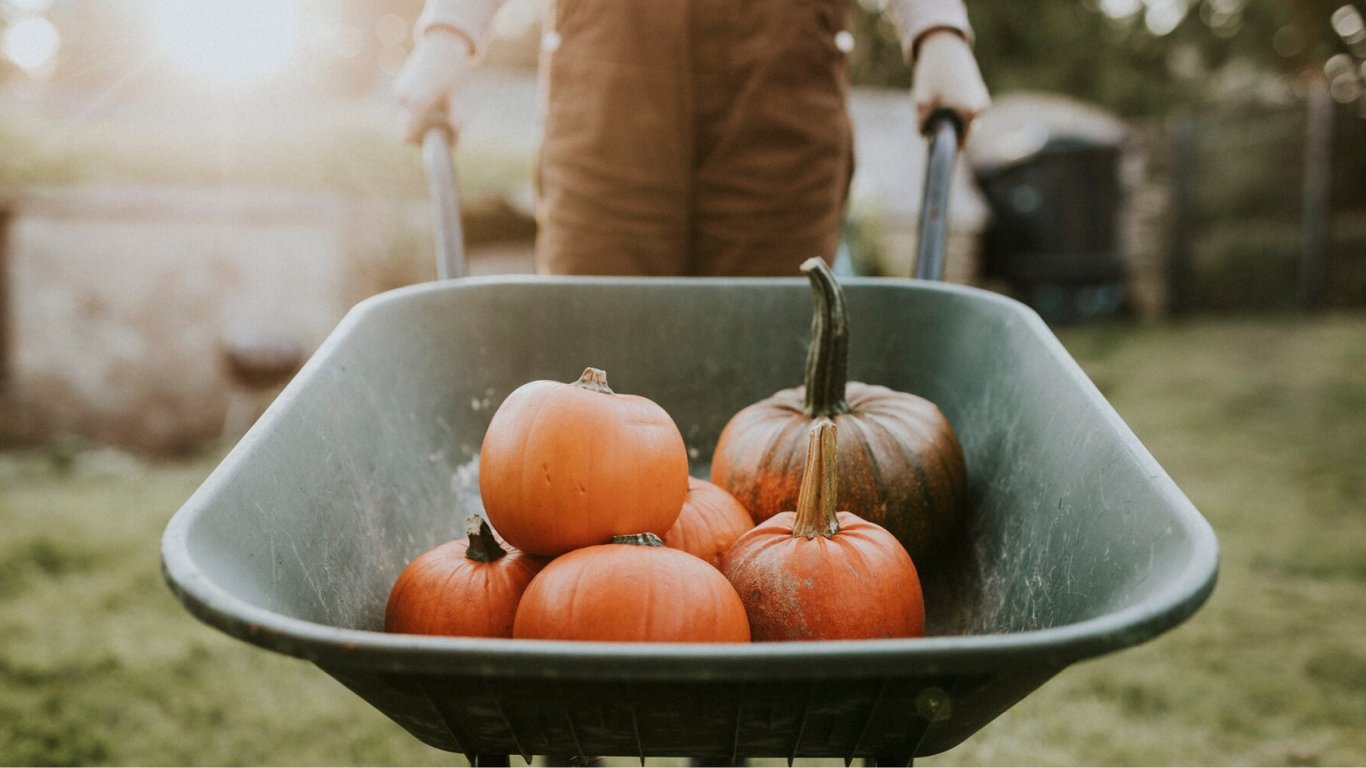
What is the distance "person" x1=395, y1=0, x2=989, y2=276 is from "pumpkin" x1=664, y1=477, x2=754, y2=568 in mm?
726

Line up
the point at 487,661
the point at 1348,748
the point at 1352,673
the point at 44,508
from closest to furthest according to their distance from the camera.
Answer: the point at 487,661 → the point at 1348,748 → the point at 1352,673 → the point at 44,508

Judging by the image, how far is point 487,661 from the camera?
0.58m

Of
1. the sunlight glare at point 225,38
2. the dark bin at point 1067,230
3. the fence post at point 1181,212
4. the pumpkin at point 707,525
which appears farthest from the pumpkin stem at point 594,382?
the fence post at point 1181,212

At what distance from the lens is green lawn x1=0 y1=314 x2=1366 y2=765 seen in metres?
2.06

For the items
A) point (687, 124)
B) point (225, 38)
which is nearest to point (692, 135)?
point (687, 124)

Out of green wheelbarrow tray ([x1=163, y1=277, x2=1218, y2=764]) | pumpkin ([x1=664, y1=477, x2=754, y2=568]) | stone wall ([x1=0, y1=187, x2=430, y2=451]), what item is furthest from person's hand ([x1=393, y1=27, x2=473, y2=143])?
stone wall ([x1=0, y1=187, x2=430, y2=451])

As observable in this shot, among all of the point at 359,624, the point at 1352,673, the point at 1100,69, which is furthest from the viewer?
the point at 1100,69

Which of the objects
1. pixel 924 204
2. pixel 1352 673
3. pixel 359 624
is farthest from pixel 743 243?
pixel 1352 673

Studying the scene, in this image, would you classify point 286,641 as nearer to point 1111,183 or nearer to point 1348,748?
point 1348,748

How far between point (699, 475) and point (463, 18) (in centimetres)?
83

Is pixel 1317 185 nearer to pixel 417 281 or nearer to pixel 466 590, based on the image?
pixel 417 281

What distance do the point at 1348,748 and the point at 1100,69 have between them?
45.5 feet

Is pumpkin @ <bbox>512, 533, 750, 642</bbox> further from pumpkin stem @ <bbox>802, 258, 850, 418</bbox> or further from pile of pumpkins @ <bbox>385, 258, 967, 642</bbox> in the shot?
pumpkin stem @ <bbox>802, 258, 850, 418</bbox>

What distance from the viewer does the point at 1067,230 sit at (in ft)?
26.1
